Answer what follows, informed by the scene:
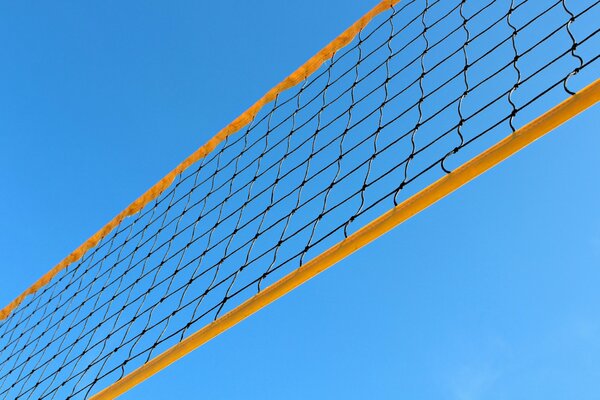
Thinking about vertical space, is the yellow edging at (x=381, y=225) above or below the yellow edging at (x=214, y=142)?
below

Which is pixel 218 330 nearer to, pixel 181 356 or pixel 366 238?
pixel 181 356

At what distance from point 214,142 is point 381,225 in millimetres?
2051

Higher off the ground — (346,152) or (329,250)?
(346,152)

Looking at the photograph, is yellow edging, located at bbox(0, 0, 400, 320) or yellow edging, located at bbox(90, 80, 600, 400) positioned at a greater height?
yellow edging, located at bbox(0, 0, 400, 320)

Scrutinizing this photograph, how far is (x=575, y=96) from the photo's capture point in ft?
5.10

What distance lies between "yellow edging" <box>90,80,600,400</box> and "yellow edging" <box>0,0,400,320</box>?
167 centimetres

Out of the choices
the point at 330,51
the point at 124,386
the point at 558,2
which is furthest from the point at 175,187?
the point at 558,2

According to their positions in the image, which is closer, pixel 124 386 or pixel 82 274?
pixel 124 386

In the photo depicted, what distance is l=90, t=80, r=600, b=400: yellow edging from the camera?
1.57 meters

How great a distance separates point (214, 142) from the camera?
12.0 feet

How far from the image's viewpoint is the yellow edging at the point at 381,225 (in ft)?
5.14

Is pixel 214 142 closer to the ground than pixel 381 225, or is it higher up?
higher up

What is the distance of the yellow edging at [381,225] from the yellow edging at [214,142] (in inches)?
65.9

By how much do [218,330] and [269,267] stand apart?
10.6 inches
